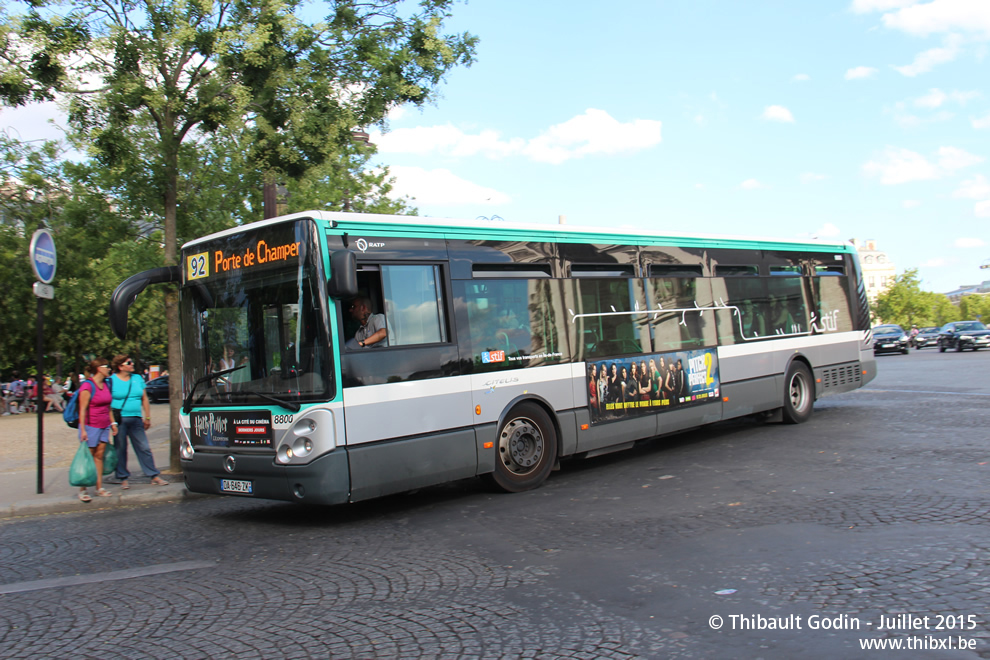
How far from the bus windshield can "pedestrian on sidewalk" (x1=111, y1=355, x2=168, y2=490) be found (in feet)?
9.69

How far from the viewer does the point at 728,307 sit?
454 inches

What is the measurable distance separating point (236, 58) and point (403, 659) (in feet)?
30.4

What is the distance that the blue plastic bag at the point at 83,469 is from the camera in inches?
353

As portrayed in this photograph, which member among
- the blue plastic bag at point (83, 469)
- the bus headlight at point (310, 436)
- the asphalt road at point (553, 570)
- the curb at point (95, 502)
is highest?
the bus headlight at point (310, 436)

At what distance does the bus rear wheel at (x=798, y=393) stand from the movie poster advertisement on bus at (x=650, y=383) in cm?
215

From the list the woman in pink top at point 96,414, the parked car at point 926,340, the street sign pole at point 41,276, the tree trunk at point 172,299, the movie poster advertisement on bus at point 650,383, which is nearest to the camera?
the movie poster advertisement on bus at point 650,383

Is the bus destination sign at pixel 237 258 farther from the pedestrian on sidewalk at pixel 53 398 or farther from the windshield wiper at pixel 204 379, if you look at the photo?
the pedestrian on sidewalk at pixel 53 398

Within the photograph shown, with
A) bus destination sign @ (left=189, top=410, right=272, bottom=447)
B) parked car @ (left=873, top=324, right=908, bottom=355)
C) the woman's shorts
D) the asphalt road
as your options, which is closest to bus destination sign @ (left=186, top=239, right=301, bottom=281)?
bus destination sign @ (left=189, top=410, right=272, bottom=447)

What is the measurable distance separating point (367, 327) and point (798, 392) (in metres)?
8.37

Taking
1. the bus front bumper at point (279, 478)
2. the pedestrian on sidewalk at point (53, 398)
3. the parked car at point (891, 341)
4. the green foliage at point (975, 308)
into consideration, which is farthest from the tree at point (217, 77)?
the green foliage at point (975, 308)

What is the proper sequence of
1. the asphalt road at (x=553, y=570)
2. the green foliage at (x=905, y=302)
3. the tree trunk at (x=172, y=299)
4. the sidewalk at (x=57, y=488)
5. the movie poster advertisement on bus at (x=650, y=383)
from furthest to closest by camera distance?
the green foliage at (x=905, y=302) < the tree trunk at (x=172, y=299) < the movie poster advertisement on bus at (x=650, y=383) < the sidewalk at (x=57, y=488) < the asphalt road at (x=553, y=570)

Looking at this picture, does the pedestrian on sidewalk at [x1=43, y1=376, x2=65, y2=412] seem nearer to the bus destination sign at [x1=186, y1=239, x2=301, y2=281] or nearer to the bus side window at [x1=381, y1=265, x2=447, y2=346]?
the bus destination sign at [x1=186, y1=239, x2=301, y2=281]

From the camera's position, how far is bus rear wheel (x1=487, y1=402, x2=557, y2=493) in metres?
8.29

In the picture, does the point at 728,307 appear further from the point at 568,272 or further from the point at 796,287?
the point at 568,272
